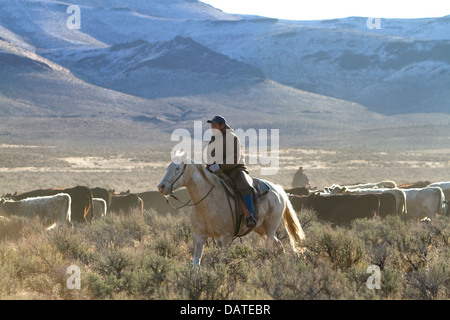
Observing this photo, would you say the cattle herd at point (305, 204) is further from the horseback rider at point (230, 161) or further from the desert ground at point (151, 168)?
the desert ground at point (151, 168)

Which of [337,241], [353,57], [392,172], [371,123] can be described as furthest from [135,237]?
[353,57]

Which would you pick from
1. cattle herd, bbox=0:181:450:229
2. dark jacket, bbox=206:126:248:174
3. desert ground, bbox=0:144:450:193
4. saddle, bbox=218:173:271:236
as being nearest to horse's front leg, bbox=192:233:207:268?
saddle, bbox=218:173:271:236

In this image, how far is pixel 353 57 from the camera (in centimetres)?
16925

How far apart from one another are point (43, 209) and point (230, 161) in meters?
5.56

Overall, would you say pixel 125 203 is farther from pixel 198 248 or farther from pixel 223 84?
pixel 223 84

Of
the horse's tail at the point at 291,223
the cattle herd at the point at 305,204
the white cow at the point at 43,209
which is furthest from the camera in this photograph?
the cattle herd at the point at 305,204

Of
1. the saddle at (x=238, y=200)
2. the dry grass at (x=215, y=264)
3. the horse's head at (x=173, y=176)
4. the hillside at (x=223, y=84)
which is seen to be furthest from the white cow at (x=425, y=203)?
the hillside at (x=223, y=84)

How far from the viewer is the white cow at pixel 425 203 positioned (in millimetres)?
16688

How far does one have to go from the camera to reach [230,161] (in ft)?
30.4

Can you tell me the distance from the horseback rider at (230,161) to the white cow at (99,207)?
26.0 ft

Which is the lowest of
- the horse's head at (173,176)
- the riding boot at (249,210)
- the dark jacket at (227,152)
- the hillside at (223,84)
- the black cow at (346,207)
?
the black cow at (346,207)

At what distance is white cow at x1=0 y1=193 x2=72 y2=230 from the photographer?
12.9 meters

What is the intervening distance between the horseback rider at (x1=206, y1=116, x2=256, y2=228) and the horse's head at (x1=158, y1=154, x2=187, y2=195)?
1.89ft
